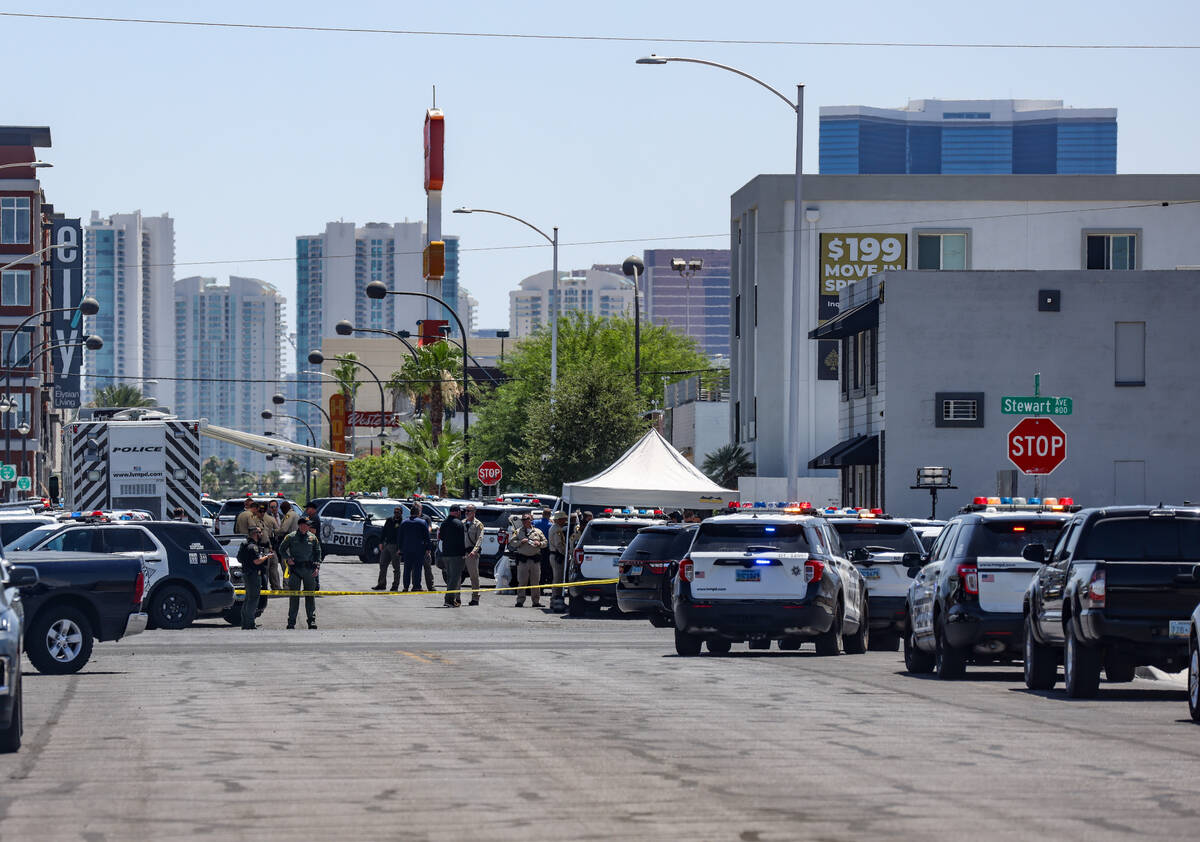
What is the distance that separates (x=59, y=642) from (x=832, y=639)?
29.6 feet

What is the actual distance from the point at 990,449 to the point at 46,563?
30.5 metres

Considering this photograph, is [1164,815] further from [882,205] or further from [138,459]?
[882,205]

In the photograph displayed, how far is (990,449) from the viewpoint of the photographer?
47.2m

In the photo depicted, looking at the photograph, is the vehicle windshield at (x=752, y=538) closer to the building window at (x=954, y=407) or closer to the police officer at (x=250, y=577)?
the police officer at (x=250, y=577)

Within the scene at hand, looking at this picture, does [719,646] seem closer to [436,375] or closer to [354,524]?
[354,524]

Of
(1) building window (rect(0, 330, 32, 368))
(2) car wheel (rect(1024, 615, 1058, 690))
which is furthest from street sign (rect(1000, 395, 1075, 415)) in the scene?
(1) building window (rect(0, 330, 32, 368))

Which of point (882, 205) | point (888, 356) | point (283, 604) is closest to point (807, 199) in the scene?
point (882, 205)

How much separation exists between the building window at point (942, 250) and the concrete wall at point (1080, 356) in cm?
1839

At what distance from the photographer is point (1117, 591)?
55.2 ft

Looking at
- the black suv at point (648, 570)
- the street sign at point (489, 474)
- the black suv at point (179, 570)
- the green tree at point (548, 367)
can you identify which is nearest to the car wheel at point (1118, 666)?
the black suv at point (648, 570)

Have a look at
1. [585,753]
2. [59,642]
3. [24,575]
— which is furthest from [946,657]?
[24,575]

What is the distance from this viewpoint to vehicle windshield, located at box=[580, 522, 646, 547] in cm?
3484

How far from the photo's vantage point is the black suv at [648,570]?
30969 millimetres

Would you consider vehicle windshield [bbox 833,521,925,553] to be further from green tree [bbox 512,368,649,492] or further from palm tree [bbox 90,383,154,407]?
palm tree [bbox 90,383,154,407]
